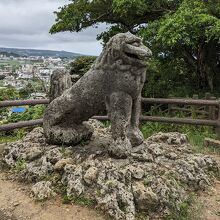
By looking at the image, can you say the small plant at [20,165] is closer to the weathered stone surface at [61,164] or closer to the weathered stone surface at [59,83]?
the weathered stone surface at [61,164]

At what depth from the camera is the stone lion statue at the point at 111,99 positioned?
485 centimetres

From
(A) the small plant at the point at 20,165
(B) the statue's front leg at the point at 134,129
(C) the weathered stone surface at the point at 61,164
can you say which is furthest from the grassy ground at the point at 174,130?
(C) the weathered stone surface at the point at 61,164

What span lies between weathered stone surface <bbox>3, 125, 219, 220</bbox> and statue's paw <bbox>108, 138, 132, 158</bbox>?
0.23ft

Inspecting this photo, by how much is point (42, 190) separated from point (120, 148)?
3.63ft

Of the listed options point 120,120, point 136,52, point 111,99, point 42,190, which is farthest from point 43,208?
point 136,52

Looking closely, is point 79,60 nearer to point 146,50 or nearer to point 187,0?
point 187,0

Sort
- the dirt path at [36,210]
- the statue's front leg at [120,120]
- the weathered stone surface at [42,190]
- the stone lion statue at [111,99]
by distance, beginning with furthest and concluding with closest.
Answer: the statue's front leg at [120,120], the stone lion statue at [111,99], the weathered stone surface at [42,190], the dirt path at [36,210]

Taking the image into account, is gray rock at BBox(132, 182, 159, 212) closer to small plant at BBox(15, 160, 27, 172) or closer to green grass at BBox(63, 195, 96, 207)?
green grass at BBox(63, 195, 96, 207)

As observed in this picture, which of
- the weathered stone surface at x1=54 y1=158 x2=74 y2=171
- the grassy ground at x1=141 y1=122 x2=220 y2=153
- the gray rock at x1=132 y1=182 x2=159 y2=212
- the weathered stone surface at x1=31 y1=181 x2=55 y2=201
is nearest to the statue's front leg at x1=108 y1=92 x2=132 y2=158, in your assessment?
the weathered stone surface at x1=54 y1=158 x2=74 y2=171

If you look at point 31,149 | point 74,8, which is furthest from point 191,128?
point 74,8

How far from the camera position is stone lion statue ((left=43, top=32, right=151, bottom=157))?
4852 millimetres

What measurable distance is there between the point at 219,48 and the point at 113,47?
9.43 metres

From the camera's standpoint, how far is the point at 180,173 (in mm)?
5207

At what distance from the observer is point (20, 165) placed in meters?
5.48
